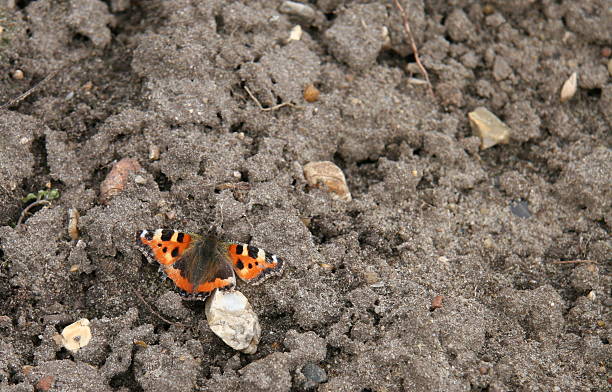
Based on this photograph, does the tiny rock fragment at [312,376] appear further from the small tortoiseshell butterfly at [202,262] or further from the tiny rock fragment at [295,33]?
the tiny rock fragment at [295,33]

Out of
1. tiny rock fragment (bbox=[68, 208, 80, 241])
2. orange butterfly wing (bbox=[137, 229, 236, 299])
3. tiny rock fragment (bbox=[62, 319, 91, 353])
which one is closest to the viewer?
tiny rock fragment (bbox=[62, 319, 91, 353])

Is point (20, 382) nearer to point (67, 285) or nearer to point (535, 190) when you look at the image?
point (67, 285)

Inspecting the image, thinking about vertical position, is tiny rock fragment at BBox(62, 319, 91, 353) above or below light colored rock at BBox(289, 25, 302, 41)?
below

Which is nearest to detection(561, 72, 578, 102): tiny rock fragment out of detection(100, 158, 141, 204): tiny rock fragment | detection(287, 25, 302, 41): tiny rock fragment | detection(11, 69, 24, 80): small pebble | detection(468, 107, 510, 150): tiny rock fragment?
detection(468, 107, 510, 150): tiny rock fragment

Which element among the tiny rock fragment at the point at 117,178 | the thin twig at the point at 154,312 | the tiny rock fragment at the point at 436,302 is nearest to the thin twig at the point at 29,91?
the tiny rock fragment at the point at 117,178

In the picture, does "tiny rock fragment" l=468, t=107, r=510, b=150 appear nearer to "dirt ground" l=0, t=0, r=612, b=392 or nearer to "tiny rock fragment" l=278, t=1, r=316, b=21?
"dirt ground" l=0, t=0, r=612, b=392

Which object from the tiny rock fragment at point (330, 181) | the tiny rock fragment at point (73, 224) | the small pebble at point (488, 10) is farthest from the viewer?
the small pebble at point (488, 10)
